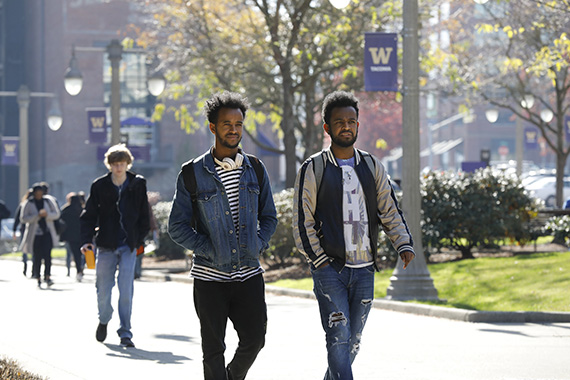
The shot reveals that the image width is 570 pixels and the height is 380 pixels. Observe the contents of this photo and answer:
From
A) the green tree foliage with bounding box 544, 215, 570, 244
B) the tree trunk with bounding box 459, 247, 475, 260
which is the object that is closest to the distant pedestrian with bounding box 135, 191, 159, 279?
the tree trunk with bounding box 459, 247, 475, 260

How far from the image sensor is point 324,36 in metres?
25.8

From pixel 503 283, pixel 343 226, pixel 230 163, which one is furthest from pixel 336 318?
pixel 503 283

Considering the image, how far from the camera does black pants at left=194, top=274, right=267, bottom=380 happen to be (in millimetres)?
6484

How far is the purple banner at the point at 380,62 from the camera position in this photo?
16.7 m

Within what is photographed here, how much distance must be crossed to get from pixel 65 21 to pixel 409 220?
2013 inches

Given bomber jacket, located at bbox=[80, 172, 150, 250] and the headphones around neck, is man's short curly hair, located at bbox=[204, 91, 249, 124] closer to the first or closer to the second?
the headphones around neck

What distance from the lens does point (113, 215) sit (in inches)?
425

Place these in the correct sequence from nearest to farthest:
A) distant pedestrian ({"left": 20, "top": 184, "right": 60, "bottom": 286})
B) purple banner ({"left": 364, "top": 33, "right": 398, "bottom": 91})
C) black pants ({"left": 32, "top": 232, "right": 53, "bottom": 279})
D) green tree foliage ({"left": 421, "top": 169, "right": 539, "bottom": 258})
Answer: purple banner ({"left": 364, "top": 33, "right": 398, "bottom": 91})
green tree foliage ({"left": 421, "top": 169, "right": 539, "bottom": 258})
distant pedestrian ({"left": 20, "top": 184, "right": 60, "bottom": 286})
black pants ({"left": 32, "top": 232, "right": 53, "bottom": 279})

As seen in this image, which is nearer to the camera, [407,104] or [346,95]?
[346,95]

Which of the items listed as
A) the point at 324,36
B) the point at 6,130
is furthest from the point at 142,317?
the point at 6,130

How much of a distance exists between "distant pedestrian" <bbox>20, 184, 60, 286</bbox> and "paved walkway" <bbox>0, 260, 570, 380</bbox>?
5.14 metres

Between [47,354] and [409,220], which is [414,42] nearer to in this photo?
[409,220]

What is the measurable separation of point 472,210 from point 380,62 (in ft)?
17.0

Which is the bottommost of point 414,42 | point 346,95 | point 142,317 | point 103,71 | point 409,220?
point 142,317
